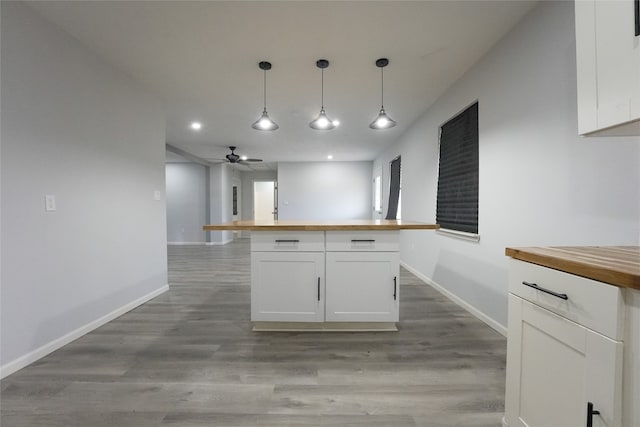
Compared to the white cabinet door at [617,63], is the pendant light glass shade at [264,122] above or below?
above

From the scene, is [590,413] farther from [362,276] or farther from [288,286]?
[288,286]

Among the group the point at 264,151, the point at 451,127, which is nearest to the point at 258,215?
the point at 264,151

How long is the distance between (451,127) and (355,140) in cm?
271

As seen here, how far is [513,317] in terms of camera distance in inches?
46.1

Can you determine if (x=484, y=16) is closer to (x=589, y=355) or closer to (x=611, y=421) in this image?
(x=589, y=355)

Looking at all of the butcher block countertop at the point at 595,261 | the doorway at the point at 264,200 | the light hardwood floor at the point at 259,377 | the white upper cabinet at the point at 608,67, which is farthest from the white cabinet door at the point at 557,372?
the doorway at the point at 264,200

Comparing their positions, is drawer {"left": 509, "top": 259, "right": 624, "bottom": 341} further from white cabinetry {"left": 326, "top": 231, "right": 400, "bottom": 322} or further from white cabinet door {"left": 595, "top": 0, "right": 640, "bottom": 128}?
white cabinetry {"left": 326, "top": 231, "right": 400, "bottom": 322}

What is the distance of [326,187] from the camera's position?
8477 millimetres

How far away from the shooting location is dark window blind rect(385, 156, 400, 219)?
5654mm

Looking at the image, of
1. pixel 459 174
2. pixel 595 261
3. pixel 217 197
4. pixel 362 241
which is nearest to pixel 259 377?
pixel 362 241

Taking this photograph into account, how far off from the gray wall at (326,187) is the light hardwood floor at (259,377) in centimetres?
593

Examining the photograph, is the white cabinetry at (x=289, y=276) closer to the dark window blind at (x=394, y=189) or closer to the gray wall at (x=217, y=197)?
the dark window blind at (x=394, y=189)

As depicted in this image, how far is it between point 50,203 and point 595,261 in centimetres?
321

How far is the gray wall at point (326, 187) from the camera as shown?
842cm
